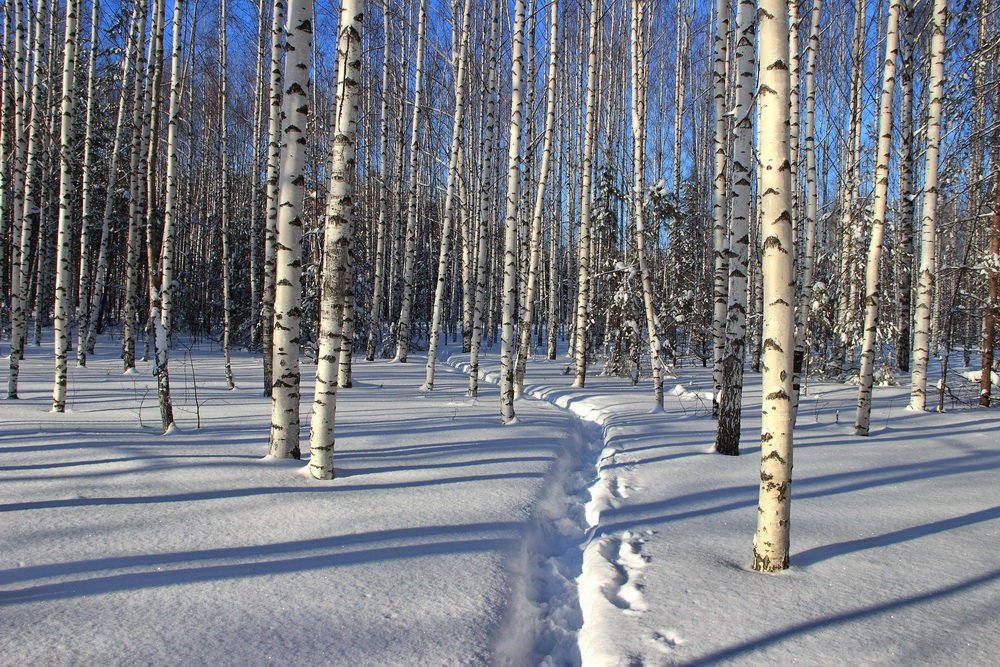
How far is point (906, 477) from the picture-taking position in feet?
20.5

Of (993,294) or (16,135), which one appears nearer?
(993,294)

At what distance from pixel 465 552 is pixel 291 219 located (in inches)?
134

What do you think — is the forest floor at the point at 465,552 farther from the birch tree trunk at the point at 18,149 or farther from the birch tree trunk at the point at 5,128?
the birch tree trunk at the point at 5,128

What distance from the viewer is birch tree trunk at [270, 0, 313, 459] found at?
5.43 metres

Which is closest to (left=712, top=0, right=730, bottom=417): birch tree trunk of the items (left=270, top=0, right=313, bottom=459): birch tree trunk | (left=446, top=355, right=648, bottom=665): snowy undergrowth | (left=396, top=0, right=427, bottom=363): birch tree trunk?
(left=446, top=355, right=648, bottom=665): snowy undergrowth

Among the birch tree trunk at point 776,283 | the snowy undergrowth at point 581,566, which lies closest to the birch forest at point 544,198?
the birch tree trunk at point 776,283

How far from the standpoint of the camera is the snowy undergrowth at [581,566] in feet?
10.4

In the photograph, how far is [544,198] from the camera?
1304 cm

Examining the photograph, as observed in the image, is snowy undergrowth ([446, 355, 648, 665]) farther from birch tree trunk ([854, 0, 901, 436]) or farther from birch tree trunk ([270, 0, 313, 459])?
birch tree trunk ([854, 0, 901, 436])

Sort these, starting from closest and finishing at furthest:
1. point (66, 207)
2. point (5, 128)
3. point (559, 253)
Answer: point (66, 207) → point (5, 128) → point (559, 253)

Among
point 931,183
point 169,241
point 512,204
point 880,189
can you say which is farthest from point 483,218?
point 931,183

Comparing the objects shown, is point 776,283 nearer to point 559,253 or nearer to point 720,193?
point 720,193

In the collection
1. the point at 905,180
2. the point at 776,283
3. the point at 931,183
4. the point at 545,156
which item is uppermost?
the point at 545,156

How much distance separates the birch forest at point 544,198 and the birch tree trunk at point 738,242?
3cm
